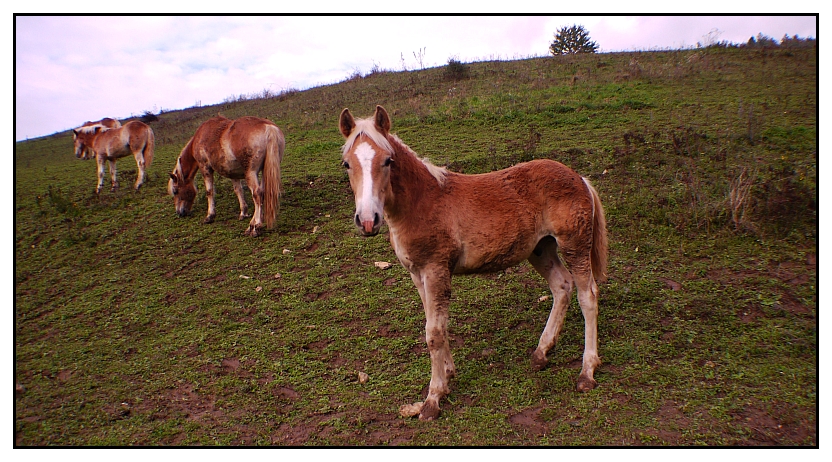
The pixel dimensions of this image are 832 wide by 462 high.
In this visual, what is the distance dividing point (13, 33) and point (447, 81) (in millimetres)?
16626

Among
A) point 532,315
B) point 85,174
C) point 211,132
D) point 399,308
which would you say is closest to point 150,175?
point 85,174

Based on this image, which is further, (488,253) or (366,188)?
(488,253)

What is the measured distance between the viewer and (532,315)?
17.5 ft

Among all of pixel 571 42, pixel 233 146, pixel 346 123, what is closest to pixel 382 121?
pixel 346 123

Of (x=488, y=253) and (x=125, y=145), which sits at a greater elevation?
(x=125, y=145)

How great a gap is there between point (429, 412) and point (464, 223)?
159cm

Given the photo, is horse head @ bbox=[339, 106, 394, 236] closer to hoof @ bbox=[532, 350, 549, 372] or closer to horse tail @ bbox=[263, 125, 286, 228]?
hoof @ bbox=[532, 350, 549, 372]

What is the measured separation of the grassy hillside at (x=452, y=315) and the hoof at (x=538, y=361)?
0.23 ft

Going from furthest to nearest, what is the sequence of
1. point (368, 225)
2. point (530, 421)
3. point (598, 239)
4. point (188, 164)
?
point (188, 164)
point (598, 239)
point (530, 421)
point (368, 225)

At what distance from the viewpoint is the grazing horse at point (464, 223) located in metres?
3.79

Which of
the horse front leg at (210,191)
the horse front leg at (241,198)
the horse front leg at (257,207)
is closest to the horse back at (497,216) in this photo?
the horse front leg at (257,207)

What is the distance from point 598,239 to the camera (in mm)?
4527

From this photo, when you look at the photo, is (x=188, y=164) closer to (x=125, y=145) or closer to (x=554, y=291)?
(x=125, y=145)

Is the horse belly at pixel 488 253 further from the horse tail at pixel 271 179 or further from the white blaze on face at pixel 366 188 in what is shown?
the horse tail at pixel 271 179
